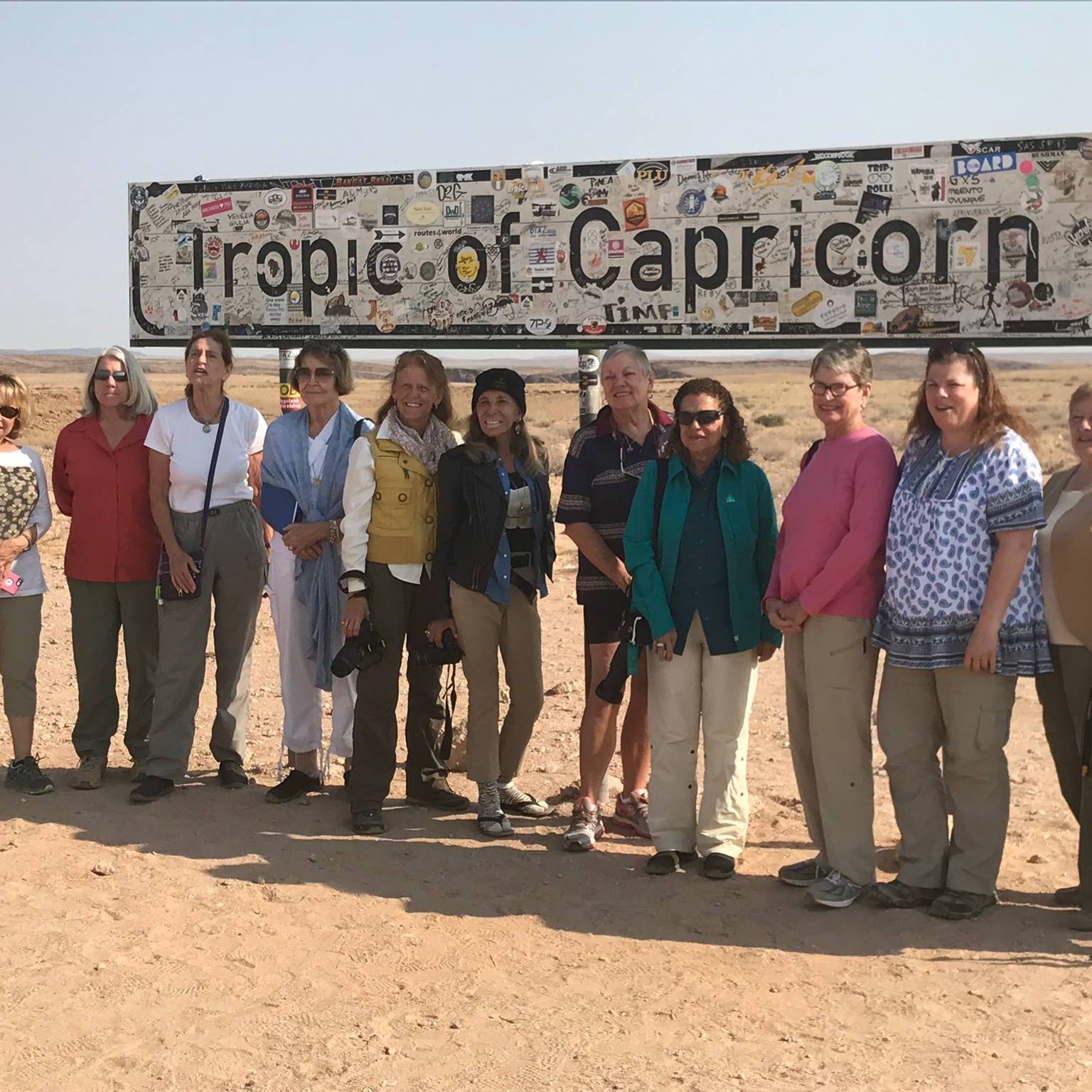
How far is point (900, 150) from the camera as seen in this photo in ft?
22.4

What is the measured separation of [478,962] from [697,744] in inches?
51.3

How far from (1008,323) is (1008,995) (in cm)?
371

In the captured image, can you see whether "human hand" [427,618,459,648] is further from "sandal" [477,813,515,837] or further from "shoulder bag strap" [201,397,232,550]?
"shoulder bag strap" [201,397,232,550]

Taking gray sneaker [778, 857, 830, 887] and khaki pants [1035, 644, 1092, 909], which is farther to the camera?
gray sneaker [778, 857, 830, 887]

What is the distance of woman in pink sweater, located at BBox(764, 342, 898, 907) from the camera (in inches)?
189

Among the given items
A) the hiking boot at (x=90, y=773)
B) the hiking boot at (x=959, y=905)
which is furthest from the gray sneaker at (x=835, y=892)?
the hiking boot at (x=90, y=773)

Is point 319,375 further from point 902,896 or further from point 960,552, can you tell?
point 902,896

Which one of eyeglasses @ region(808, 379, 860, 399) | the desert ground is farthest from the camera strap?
eyeglasses @ region(808, 379, 860, 399)

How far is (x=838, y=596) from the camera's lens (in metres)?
4.86

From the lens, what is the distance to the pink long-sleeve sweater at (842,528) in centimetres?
478

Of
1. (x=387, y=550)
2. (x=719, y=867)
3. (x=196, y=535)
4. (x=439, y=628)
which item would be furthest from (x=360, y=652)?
(x=719, y=867)

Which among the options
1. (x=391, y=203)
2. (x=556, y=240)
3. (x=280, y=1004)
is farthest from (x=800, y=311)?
(x=280, y=1004)

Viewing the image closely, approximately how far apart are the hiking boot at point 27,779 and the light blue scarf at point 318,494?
1.33m

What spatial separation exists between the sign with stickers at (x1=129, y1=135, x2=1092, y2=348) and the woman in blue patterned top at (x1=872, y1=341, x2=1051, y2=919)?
2202 millimetres
